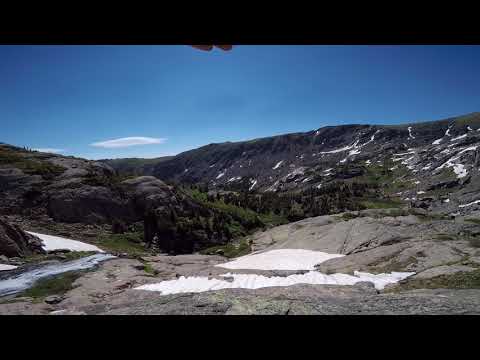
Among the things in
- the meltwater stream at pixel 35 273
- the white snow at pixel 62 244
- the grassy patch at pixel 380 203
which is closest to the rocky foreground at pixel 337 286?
the meltwater stream at pixel 35 273

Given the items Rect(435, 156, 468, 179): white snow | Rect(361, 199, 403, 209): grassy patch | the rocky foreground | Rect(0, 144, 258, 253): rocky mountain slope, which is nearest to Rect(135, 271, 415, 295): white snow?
the rocky foreground

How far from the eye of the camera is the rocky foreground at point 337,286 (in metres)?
6.69

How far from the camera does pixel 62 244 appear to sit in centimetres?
3284

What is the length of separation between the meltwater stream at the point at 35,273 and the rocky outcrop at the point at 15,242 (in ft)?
15.9

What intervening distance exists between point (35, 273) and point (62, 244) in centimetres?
1238

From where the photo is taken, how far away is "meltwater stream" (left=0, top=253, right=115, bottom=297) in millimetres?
18562

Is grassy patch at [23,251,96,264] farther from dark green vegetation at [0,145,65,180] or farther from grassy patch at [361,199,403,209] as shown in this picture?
grassy patch at [361,199,403,209]

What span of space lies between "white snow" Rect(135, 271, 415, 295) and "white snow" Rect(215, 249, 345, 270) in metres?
5.15

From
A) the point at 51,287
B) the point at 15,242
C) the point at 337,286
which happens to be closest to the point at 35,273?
the point at 51,287

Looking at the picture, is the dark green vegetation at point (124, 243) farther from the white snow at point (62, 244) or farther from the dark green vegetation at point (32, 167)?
the dark green vegetation at point (32, 167)
